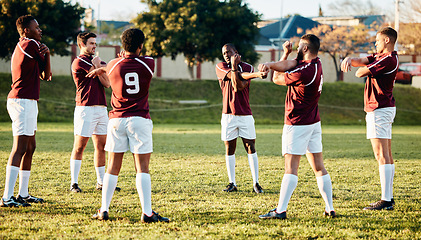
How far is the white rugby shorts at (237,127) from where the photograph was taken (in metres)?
8.51

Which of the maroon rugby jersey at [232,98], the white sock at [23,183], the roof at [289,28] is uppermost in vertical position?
the roof at [289,28]

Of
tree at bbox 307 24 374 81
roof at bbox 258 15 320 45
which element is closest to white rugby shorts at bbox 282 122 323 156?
tree at bbox 307 24 374 81

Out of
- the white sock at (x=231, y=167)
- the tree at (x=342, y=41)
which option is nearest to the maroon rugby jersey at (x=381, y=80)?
the white sock at (x=231, y=167)

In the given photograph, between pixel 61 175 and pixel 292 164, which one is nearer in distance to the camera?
pixel 292 164

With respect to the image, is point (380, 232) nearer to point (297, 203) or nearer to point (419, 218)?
point (419, 218)

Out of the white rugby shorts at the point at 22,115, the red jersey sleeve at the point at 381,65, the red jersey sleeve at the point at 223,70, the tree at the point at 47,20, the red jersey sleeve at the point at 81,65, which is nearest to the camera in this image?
the white rugby shorts at the point at 22,115

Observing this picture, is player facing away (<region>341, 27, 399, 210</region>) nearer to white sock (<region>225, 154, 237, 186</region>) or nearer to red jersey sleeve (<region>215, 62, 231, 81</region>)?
red jersey sleeve (<region>215, 62, 231, 81</region>)

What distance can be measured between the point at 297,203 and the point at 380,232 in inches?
66.7

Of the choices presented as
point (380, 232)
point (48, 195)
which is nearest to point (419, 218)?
point (380, 232)

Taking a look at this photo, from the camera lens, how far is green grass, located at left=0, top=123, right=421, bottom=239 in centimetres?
559

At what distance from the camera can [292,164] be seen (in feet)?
20.4

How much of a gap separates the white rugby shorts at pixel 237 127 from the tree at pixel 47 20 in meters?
24.2

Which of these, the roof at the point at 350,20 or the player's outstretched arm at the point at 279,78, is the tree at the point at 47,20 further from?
the roof at the point at 350,20

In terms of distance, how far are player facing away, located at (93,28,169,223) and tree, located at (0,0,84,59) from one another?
25.9 meters
